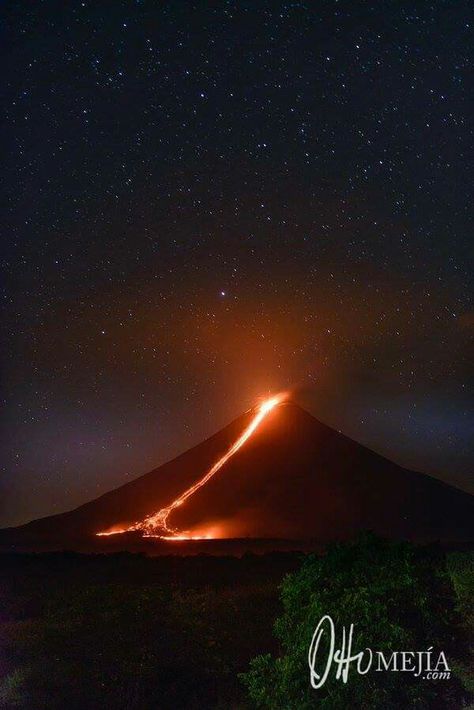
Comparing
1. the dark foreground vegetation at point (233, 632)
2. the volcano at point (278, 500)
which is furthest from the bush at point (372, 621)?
the volcano at point (278, 500)

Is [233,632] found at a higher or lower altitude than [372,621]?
lower

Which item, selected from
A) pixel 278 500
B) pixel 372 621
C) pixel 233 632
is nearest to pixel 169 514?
pixel 278 500

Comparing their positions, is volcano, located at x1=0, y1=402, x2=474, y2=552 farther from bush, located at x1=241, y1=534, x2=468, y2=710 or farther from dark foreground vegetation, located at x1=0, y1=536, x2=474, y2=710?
bush, located at x1=241, y1=534, x2=468, y2=710

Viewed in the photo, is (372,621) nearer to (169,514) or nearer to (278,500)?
(169,514)

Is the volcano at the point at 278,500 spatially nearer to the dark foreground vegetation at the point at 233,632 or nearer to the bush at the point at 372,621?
the dark foreground vegetation at the point at 233,632

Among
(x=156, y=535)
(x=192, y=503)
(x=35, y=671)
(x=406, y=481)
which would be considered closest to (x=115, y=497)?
(x=192, y=503)

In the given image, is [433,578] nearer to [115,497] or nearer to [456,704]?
[456,704]

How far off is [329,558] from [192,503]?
75155mm

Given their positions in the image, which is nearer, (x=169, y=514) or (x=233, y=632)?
(x=233, y=632)
